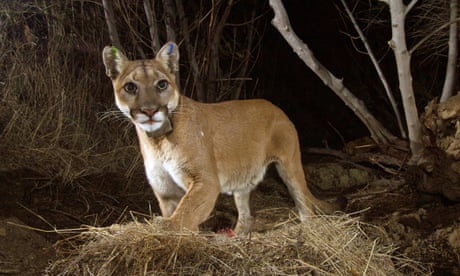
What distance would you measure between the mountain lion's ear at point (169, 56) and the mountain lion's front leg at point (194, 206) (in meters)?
0.91

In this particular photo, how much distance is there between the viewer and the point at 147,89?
4.22 meters

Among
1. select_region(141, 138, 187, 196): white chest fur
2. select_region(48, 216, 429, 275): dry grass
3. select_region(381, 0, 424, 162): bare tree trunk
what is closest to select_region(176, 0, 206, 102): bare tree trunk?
select_region(141, 138, 187, 196): white chest fur

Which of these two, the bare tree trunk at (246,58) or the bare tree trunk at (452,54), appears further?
the bare tree trunk at (246,58)

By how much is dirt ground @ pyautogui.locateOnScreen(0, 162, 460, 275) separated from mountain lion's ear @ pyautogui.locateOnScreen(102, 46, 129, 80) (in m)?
1.08

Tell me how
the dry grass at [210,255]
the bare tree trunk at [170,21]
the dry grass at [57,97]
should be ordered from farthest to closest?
1. the bare tree trunk at [170,21]
2. the dry grass at [57,97]
3. the dry grass at [210,255]

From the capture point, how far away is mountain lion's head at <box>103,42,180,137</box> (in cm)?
414

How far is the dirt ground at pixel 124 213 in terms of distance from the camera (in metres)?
4.40

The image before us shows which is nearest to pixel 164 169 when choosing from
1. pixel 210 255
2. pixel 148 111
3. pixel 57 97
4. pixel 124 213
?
pixel 148 111

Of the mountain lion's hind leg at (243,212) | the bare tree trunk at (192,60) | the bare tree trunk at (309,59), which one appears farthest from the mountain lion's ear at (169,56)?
the bare tree trunk at (192,60)

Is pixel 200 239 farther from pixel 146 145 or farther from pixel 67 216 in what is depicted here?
pixel 67 216

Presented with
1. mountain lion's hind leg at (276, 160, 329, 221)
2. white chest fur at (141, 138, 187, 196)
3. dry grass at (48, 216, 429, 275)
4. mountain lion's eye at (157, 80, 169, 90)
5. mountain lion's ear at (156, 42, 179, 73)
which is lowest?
mountain lion's hind leg at (276, 160, 329, 221)

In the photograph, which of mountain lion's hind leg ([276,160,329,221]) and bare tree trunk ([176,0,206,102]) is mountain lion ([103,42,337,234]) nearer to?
mountain lion's hind leg ([276,160,329,221])

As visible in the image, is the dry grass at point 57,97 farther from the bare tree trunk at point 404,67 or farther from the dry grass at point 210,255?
the bare tree trunk at point 404,67

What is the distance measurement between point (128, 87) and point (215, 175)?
978mm
